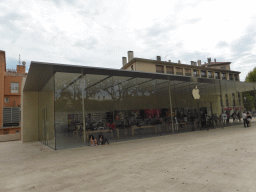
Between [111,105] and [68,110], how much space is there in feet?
8.19

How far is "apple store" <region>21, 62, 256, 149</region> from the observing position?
370 inches

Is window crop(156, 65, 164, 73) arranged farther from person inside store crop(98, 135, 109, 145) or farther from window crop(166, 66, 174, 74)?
person inside store crop(98, 135, 109, 145)

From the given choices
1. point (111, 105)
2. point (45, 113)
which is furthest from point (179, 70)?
point (45, 113)

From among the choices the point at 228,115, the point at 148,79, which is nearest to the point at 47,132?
the point at 148,79

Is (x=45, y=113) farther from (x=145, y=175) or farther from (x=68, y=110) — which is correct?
(x=145, y=175)

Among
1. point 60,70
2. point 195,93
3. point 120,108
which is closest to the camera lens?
point 60,70

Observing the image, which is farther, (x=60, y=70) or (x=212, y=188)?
(x=60, y=70)

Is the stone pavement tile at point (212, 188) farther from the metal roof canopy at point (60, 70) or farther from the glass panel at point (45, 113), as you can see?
the glass panel at point (45, 113)

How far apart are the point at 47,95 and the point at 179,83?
10.4m

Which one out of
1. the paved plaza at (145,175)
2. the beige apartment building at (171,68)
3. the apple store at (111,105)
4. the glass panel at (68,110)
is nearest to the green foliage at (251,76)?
the beige apartment building at (171,68)

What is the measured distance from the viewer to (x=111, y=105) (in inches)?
424

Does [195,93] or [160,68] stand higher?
[160,68]

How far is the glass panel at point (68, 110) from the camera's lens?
9.10 m

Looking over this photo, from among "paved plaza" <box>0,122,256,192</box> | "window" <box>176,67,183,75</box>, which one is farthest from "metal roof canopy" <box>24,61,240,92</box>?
"window" <box>176,67,183,75</box>
